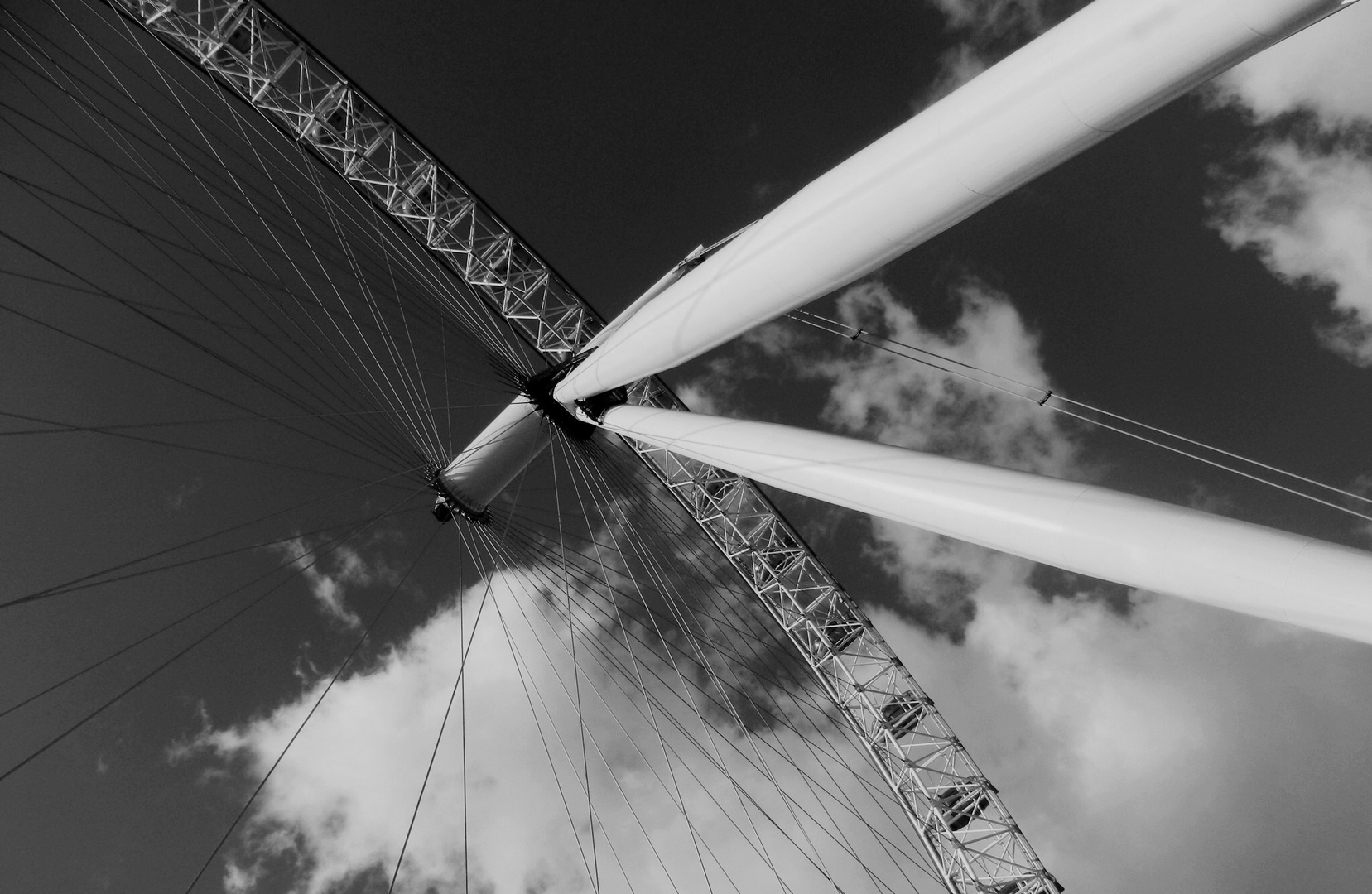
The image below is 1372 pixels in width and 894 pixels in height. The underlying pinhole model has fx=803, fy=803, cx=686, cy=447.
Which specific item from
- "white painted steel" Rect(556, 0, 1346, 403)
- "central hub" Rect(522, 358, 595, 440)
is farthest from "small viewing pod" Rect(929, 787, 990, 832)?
"white painted steel" Rect(556, 0, 1346, 403)

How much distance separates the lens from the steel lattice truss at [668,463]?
1795cm

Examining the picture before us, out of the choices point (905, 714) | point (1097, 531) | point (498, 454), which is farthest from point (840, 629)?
point (1097, 531)

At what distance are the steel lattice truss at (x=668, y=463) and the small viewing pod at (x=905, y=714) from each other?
0.03 m

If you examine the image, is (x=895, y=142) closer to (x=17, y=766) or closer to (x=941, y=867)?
(x=17, y=766)

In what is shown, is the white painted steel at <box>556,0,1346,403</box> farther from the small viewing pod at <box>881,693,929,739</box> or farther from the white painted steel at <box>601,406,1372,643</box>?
the small viewing pod at <box>881,693,929,739</box>

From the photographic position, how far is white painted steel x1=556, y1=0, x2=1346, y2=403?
407 cm

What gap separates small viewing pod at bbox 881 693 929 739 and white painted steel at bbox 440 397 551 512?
13.8 metres

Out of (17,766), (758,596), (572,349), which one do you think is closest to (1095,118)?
(17,766)

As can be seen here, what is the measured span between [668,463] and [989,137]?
19567mm

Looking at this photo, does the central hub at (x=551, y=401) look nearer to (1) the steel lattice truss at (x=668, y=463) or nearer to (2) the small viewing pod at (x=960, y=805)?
(1) the steel lattice truss at (x=668, y=463)

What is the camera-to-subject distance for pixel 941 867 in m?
22.6

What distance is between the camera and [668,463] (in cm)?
2420

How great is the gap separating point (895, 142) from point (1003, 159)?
84 centimetres

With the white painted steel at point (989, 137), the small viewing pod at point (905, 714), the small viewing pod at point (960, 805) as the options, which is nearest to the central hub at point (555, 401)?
the white painted steel at point (989, 137)
